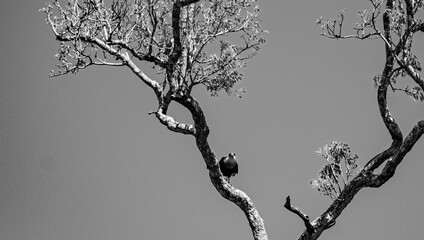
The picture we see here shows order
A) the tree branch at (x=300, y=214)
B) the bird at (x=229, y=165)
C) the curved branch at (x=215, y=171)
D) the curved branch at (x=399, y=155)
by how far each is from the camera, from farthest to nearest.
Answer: the bird at (x=229, y=165) < the curved branch at (x=215, y=171) < the tree branch at (x=300, y=214) < the curved branch at (x=399, y=155)

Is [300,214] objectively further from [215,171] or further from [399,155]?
[399,155]

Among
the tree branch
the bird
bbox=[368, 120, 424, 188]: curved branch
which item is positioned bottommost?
the tree branch

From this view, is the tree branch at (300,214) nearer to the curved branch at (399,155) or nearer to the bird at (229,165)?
the curved branch at (399,155)

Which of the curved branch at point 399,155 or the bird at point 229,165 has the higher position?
the bird at point 229,165

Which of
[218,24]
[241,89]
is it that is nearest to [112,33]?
[218,24]

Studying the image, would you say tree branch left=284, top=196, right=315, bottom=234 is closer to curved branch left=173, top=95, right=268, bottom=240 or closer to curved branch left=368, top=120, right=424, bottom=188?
curved branch left=173, top=95, right=268, bottom=240

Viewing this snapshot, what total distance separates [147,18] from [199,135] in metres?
3.55

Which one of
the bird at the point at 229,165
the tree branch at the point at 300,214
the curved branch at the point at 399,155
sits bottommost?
the tree branch at the point at 300,214

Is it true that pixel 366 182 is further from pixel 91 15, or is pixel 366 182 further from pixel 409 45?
pixel 91 15

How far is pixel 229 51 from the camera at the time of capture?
13352 mm

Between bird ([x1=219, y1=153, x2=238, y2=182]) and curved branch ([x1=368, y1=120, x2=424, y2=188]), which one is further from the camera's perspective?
bird ([x1=219, y1=153, x2=238, y2=182])

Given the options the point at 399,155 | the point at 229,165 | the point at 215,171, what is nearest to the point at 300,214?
the point at 215,171

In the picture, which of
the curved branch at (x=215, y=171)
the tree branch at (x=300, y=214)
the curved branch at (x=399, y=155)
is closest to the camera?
the curved branch at (x=399, y=155)

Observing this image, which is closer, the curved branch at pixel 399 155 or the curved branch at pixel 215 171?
the curved branch at pixel 399 155
